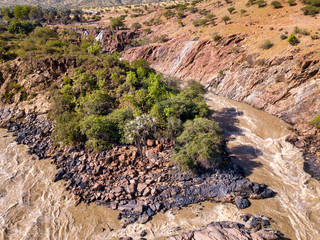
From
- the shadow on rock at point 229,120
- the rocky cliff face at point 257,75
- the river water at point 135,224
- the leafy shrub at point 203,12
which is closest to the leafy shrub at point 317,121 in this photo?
the rocky cliff face at point 257,75

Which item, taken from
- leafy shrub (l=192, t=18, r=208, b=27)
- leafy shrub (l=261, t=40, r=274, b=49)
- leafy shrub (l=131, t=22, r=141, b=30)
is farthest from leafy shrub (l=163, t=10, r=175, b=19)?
leafy shrub (l=261, t=40, r=274, b=49)

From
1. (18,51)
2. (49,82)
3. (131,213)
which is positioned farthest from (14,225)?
(18,51)

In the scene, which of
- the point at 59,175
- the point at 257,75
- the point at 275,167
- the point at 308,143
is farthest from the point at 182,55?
the point at 59,175

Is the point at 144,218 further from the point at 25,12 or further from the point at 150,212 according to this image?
the point at 25,12

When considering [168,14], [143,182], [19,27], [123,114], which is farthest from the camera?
[168,14]

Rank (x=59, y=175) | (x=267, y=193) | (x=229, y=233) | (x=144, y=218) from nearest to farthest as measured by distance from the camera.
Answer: (x=229, y=233)
(x=144, y=218)
(x=267, y=193)
(x=59, y=175)

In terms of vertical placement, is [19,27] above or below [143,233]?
above

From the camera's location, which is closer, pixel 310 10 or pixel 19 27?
pixel 310 10

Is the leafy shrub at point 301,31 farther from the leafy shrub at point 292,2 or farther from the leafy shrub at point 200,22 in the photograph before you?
the leafy shrub at point 200,22
